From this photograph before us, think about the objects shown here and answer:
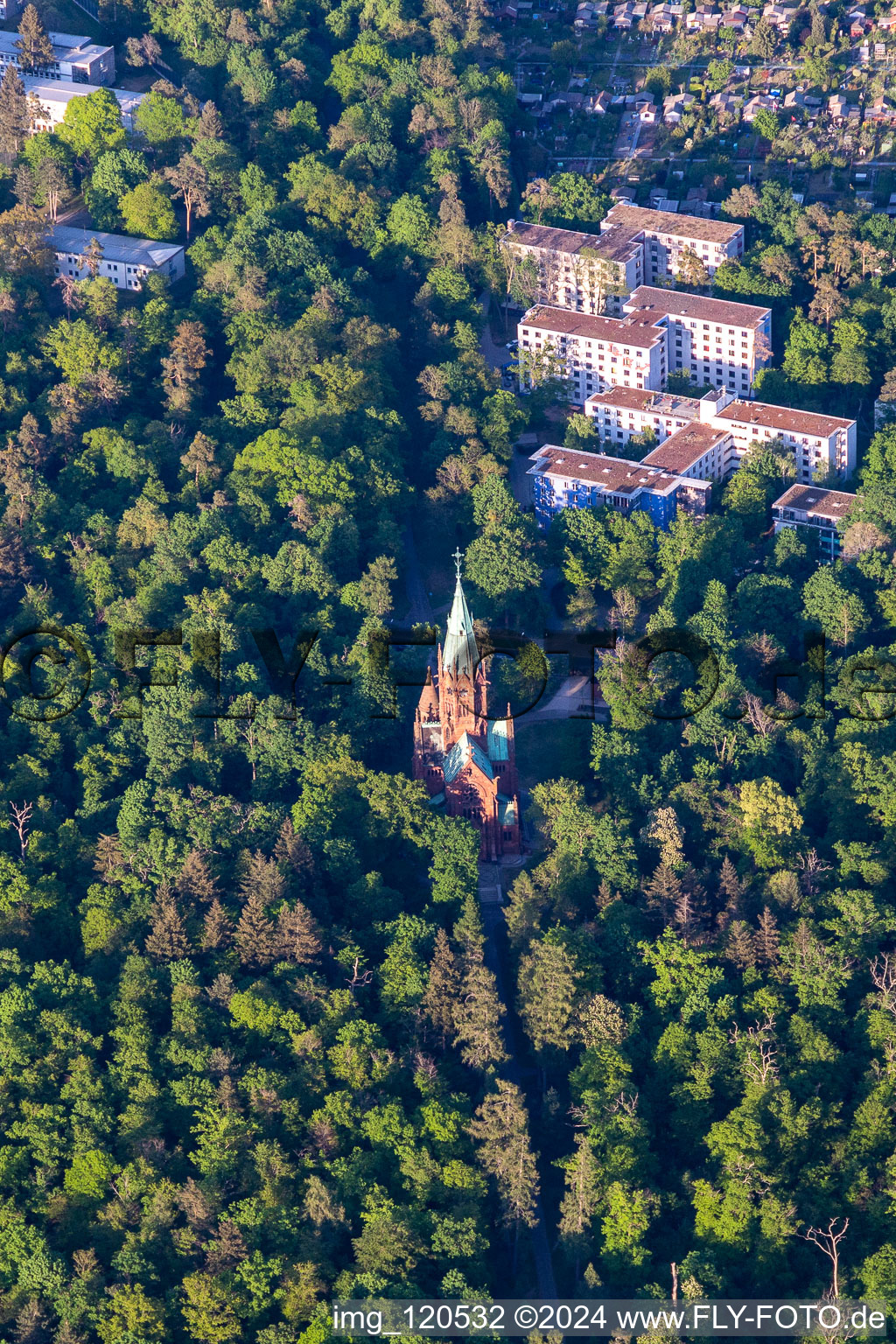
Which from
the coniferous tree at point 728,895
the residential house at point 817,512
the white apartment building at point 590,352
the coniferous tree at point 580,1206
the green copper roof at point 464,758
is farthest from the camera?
the white apartment building at point 590,352

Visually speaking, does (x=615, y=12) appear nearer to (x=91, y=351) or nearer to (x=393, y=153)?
(x=393, y=153)

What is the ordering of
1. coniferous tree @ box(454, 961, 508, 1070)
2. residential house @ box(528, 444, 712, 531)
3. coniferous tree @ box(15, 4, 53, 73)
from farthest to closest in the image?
coniferous tree @ box(15, 4, 53, 73)
residential house @ box(528, 444, 712, 531)
coniferous tree @ box(454, 961, 508, 1070)

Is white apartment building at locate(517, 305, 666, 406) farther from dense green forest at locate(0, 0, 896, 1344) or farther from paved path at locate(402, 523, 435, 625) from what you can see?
paved path at locate(402, 523, 435, 625)

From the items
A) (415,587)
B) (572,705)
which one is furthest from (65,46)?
(572,705)

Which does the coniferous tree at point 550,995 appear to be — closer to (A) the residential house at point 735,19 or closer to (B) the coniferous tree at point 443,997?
(B) the coniferous tree at point 443,997

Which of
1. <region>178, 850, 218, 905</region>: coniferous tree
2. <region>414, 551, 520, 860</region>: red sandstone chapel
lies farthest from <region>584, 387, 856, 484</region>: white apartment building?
<region>178, 850, 218, 905</region>: coniferous tree

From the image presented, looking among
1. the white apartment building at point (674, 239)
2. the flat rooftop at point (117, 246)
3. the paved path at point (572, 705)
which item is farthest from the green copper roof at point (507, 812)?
the flat rooftop at point (117, 246)

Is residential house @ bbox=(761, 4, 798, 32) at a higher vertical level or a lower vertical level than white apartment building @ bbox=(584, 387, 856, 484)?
higher
